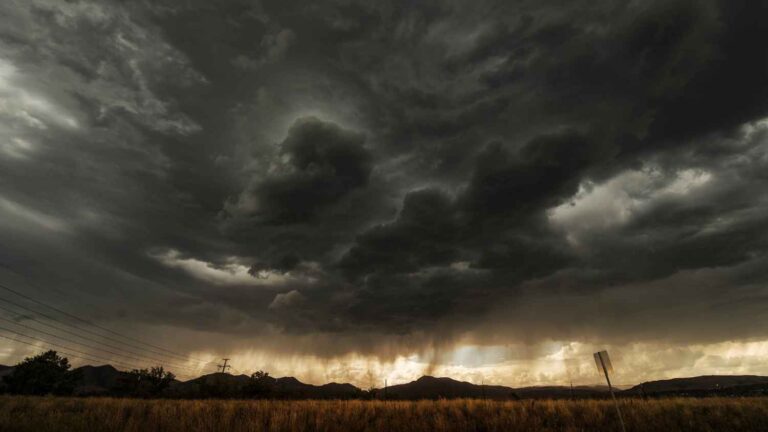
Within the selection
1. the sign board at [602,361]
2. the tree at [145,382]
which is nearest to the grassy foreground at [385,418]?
the sign board at [602,361]

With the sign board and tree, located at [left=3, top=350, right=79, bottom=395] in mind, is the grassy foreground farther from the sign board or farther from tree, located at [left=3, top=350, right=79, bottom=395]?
tree, located at [left=3, top=350, right=79, bottom=395]

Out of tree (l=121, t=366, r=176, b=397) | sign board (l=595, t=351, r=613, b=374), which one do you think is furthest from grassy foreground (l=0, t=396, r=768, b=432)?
tree (l=121, t=366, r=176, b=397)

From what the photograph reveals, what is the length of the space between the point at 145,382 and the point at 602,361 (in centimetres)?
8680

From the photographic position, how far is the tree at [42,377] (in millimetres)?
71938

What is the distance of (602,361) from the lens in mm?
15008

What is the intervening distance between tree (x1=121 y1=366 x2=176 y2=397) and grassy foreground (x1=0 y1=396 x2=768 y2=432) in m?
63.8

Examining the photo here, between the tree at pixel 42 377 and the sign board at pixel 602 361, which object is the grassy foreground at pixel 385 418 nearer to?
the sign board at pixel 602 361

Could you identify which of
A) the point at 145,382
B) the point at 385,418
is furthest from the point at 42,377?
the point at 385,418

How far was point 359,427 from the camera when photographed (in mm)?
16312

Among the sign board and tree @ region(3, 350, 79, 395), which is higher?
tree @ region(3, 350, 79, 395)

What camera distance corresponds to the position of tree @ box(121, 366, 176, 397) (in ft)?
241

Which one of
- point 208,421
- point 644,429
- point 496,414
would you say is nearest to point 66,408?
point 208,421

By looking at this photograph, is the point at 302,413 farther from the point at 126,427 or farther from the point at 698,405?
the point at 698,405

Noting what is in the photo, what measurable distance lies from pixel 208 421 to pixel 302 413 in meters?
4.20
